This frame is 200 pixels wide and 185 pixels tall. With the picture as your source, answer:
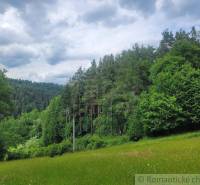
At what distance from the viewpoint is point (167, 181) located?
443 inches

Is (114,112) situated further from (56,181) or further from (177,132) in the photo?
(56,181)

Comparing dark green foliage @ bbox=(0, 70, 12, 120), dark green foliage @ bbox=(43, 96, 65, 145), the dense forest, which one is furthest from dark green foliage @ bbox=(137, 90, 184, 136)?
dark green foliage @ bbox=(43, 96, 65, 145)

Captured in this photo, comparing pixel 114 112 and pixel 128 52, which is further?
pixel 128 52

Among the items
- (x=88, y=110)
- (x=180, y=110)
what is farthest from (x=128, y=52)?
(x=180, y=110)

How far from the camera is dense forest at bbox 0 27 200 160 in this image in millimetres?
65188

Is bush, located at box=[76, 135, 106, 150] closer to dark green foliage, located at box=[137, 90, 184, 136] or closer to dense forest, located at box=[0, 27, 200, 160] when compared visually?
dense forest, located at box=[0, 27, 200, 160]

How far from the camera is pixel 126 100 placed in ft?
277

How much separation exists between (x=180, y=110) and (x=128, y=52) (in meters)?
37.5

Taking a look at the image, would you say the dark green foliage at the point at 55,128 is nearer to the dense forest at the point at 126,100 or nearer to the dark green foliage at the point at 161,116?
the dense forest at the point at 126,100

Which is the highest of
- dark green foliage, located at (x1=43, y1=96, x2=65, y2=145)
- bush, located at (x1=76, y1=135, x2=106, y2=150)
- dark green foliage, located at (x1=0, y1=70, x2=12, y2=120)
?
dark green foliage, located at (x1=0, y1=70, x2=12, y2=120)

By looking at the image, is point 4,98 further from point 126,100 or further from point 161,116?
point 126,100

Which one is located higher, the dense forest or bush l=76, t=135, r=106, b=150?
the dense forest

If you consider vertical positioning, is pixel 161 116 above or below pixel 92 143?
above

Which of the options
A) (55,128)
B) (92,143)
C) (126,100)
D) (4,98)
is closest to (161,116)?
(92,143)
